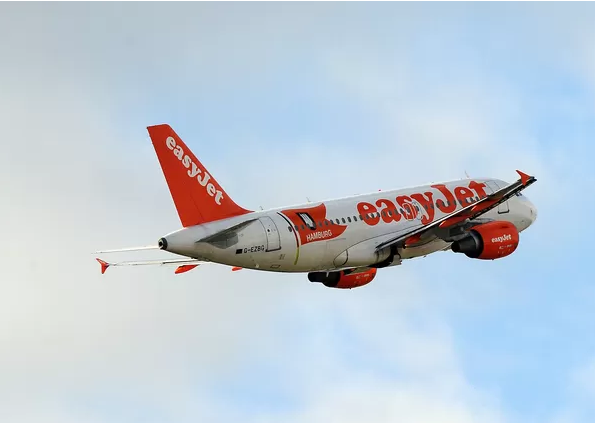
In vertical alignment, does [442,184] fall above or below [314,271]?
above

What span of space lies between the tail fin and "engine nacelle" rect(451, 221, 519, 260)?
48.2ft

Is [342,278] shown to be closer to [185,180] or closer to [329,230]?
[329,230]

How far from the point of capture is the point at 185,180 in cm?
8056

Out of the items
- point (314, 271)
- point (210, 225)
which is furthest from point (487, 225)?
point (210, 225)

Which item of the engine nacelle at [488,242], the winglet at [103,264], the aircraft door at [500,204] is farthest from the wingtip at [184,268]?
the aircraft door at [500,204]

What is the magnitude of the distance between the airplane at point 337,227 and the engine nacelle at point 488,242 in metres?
0.06

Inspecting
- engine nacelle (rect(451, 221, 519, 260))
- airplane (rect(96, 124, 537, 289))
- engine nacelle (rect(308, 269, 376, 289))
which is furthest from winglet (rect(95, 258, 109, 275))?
engine nacelle (rect(451, 221, 519, 260))

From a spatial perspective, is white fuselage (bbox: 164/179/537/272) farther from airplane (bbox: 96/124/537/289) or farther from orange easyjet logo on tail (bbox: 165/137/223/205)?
orange easyjet logo on tail (bbox: 165/137/223/205)

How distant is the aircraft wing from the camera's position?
84.6 m

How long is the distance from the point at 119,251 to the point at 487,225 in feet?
69.6

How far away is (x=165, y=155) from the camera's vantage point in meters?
80.2

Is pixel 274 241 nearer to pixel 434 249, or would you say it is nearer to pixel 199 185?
pixel 199 185

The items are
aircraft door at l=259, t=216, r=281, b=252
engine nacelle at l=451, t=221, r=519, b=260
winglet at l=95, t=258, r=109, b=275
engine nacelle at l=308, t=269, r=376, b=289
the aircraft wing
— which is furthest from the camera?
engine nacelle at l=308, t=269, r=376, b=289

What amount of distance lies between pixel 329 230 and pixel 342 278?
6.83 meters
